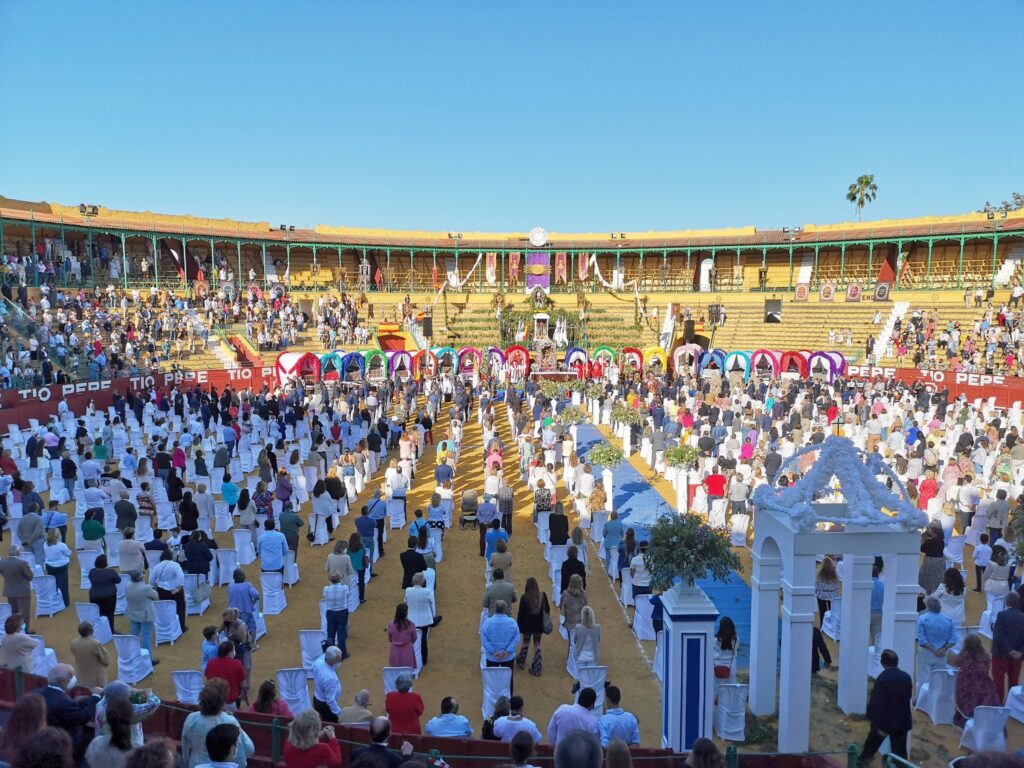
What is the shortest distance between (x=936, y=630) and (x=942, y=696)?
67 centimetres

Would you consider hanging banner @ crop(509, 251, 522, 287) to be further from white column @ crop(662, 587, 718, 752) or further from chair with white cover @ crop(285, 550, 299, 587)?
white column @ crop(662, 587, 718, 752)

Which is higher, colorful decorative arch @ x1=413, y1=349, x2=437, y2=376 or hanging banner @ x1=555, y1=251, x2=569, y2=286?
hanging banner @ x1=555, y1=251, x2=569, y2=286

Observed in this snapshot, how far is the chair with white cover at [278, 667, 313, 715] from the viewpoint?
7312mm

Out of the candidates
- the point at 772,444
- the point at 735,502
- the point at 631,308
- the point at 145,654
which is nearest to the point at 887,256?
the point at 631,308

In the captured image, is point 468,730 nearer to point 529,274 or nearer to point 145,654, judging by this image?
point 145,654

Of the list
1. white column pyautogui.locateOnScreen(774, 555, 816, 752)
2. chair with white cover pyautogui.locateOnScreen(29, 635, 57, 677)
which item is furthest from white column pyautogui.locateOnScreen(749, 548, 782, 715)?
chair with white cover pyautogui.locateOnScreen(29, 635, 57, 677)

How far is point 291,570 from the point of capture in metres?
11.7

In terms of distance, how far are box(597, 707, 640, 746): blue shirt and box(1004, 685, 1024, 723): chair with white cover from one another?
4332 millimetres

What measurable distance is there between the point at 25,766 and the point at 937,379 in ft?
110

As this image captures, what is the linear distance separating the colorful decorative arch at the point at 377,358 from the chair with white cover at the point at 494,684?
24.4 meters

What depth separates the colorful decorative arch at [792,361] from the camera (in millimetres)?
31922

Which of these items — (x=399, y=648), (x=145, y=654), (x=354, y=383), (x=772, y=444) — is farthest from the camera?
(x=354, y=383)

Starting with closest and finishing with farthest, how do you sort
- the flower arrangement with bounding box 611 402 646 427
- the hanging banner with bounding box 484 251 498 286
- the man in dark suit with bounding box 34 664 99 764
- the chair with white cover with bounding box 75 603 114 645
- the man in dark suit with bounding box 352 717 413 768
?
the man in dark suit with bounding box 352 717 413 768 < the man in dark suit with bounding box 34 664 99 764 < the chair with white cover with bounding box 75 603 114 645 < the flower arrangement with bounding box 611 402 646 427 < the hanging banner with bounding box 484 251 498 286

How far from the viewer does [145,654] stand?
8.54 m
